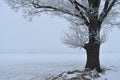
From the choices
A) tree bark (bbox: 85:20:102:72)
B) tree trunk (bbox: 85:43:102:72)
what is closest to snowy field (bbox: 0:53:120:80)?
tree trunk (bbox: 85:43:102:72)

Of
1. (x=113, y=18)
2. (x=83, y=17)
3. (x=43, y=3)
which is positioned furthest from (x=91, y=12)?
(x=113, y=18)

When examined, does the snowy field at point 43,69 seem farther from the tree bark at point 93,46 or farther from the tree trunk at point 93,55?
the tree bark at point 93,46

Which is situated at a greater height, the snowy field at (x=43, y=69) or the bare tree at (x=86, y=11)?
→ the bare tree at (x=86, y=11)

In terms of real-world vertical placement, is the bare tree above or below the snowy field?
above

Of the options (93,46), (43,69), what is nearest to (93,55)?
(93,46)

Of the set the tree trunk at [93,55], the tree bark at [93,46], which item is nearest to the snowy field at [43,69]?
the tree trunk at [93,55]

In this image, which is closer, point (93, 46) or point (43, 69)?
point (93, 46)

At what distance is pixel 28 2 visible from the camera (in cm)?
1280

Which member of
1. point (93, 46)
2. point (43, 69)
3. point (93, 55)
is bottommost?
point (43, 69)

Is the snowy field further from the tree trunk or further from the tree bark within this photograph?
the tree bark

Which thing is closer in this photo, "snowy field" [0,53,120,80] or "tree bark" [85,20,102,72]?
"tree bark" [85,20,102,72]

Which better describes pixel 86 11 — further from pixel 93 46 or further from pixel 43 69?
pixel 43 69

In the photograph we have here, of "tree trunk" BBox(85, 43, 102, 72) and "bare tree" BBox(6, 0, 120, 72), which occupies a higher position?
"bare tree" BBox(6, 0, 120, 72)

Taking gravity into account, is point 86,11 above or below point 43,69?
above
